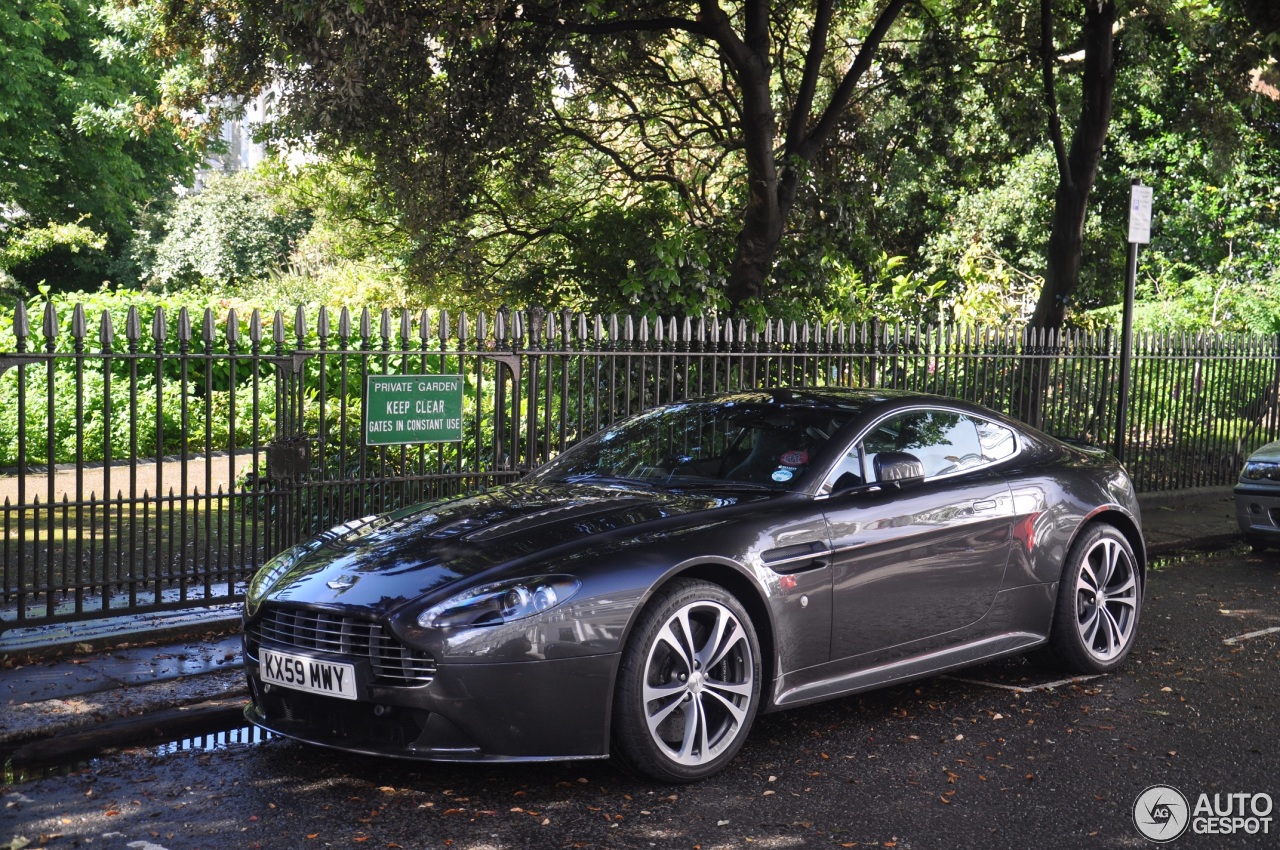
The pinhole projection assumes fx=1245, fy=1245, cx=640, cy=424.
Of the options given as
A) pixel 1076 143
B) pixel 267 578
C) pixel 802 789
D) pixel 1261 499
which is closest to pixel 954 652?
pixel 802 789

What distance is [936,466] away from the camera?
19.1 feet

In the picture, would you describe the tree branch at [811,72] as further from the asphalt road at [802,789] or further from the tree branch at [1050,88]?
the asphalt road at [802,789]

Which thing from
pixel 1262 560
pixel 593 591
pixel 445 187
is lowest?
pixel 1262 560

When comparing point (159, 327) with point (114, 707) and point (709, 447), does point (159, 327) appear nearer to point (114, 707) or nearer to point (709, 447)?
point (114, 707)

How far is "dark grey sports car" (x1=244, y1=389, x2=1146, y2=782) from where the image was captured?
→ 4332 mm

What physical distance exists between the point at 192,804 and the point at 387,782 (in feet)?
2.25

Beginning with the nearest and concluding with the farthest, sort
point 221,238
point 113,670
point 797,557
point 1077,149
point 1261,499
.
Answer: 1. point 797,557
2. point 113,670
3. point 1261,499
4. point 1077,149
5. point 221,238

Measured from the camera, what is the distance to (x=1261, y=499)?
404 inches

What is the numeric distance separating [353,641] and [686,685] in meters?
1.22

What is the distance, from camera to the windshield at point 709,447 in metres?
5.49

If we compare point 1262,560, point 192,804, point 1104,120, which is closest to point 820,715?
point 192,804

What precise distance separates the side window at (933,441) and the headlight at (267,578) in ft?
8.14

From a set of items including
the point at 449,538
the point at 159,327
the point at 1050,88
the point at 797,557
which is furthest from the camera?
the point at 1050,88

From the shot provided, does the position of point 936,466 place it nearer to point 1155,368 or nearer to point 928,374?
point 928,374
